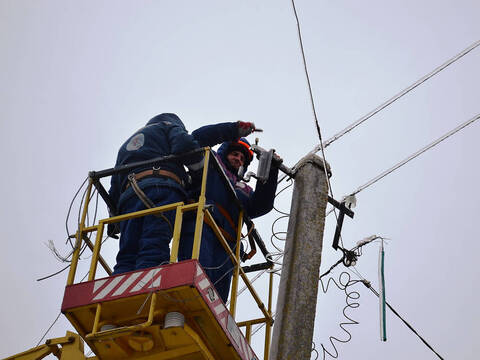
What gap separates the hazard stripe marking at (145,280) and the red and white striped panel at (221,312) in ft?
1.23

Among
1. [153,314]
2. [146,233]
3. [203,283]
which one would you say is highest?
[146,233]

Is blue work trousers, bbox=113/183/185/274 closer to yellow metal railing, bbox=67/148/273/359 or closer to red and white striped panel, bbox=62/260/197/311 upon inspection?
yellow metal railing, bbox=67/148/273/359

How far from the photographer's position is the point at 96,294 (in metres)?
6.48

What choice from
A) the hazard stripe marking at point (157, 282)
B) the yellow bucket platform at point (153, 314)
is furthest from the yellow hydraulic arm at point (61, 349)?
the hazard stripe marking at point (157, 282)

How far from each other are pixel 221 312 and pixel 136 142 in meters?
2.30

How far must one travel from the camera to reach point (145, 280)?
6.36 meters

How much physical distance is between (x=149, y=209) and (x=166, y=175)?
0.81 meters

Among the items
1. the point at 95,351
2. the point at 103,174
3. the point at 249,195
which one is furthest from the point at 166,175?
the point at 95,351

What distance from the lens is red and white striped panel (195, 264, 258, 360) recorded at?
6.34m

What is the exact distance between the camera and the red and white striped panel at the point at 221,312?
634cm

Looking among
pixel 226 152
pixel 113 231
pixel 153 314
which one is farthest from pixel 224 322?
pixel 226 152

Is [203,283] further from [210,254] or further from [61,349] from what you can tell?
[61,349]

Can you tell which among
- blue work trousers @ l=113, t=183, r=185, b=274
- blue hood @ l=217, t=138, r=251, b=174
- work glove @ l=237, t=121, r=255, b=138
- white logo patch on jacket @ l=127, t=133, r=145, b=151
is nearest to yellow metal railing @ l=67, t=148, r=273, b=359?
blue work trousers @ l=113, t=183, r=185, b=274

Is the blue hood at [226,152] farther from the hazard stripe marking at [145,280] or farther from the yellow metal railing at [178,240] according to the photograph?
the hazard stripe marking at [145,280]
